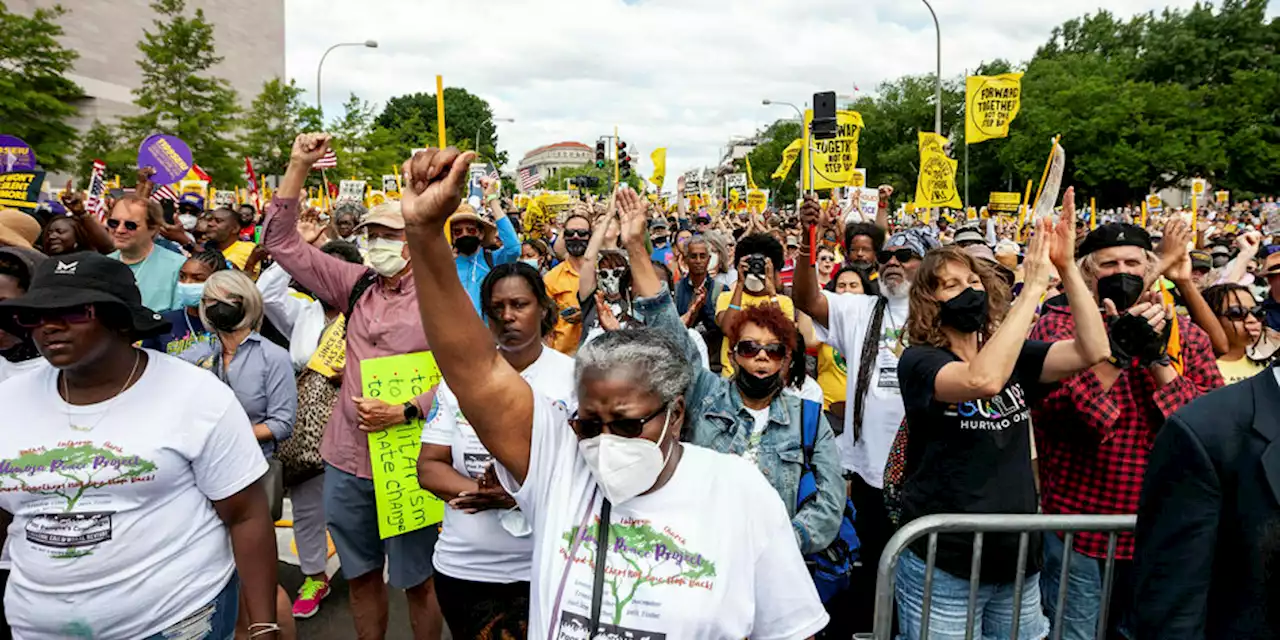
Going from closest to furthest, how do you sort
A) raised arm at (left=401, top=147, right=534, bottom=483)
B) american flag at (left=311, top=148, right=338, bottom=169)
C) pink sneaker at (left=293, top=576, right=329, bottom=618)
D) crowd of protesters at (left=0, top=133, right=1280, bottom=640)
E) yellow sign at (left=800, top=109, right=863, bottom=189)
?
raised arm at (left=401, top=147, right=534, bottom=483) → crowd of protesters at (left=0, top=133, right=1280, bottom=640) → american flag at (left=311, top=148, right=338, bottom=169) → pink sneaker at (left=293, top=576, right=329, bottom=618) → yellow sign at (left=800, top=109, right=863, bottom=189)

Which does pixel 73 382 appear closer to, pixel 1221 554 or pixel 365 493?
pixel 365 493

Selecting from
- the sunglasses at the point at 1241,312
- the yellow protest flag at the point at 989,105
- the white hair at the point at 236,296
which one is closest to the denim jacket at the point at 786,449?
the white hair at the point at 236,296

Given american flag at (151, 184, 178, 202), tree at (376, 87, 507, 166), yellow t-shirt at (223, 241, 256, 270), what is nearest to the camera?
yellow t-shirt at (223, 241, 256, 270)

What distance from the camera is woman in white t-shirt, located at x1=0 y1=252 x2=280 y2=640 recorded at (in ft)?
7.25

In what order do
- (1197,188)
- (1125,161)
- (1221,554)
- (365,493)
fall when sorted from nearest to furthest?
1. (1221,554)
2. (365,493)
3. (1197,188)
4. (1125,161)

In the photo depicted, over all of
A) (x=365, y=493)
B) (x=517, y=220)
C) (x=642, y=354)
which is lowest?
(x=365, y=493)

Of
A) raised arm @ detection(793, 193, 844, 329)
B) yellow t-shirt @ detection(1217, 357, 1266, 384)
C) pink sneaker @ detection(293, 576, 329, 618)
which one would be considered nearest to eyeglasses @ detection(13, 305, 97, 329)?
pink sneaker @ detection(293, 576, 329, 618)

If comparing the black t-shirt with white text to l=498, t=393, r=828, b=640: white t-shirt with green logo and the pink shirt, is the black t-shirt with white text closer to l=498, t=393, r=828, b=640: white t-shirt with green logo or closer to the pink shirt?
l=498, t=393, r=828, b=640: white t-shirt with green logo

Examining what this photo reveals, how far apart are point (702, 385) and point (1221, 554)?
142 centimetres

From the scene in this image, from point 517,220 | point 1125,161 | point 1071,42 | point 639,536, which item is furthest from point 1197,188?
point 1071,42

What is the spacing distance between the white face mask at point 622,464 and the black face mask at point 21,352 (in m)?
2.60

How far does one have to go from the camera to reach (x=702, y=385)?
2570 mm

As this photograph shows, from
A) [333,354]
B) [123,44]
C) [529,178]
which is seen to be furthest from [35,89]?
[333,354]

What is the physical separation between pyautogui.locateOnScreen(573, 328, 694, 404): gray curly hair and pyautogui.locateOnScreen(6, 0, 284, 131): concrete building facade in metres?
37.4
